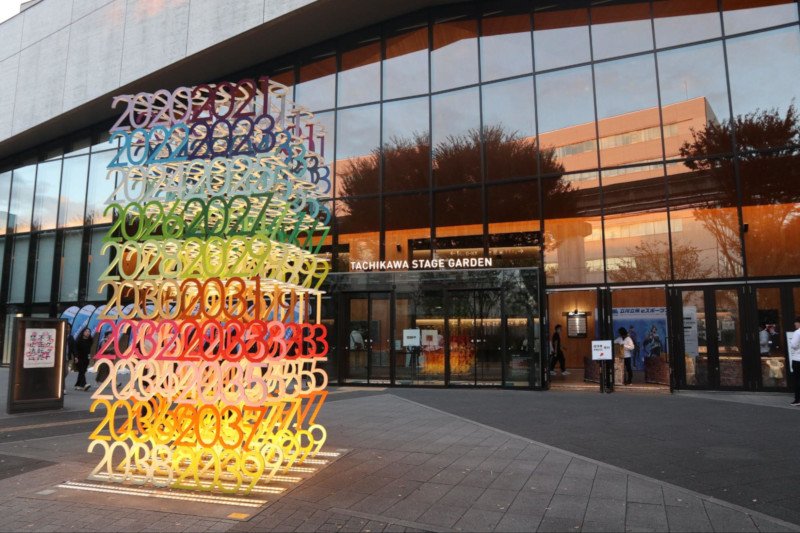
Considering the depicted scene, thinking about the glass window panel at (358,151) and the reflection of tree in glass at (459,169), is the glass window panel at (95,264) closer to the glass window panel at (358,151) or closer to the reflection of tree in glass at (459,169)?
the glass window panel at (358,151)

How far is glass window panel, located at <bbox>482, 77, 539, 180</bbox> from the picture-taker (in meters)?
15.7

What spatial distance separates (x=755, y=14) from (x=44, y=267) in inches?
1072

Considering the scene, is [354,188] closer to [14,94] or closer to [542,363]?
[542,363]

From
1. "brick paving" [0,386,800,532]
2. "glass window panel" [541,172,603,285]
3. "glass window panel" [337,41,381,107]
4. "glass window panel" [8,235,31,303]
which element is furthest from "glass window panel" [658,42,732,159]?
"glass window panel" [8,235,31,303]

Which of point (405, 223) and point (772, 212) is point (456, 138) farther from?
point (772, 212)

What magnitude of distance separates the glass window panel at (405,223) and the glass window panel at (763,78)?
8344mm

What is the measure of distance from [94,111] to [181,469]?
19668 mm

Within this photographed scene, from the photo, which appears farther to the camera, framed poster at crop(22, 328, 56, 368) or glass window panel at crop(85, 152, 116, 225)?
glass window panel at crop(85, 152, 116, 225)

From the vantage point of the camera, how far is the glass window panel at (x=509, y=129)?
51.5ft

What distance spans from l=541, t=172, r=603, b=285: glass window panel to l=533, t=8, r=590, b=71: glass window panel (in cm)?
343

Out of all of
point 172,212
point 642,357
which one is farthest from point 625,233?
point 172,212

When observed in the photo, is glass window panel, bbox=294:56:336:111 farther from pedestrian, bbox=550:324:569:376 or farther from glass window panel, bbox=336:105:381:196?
pedestrian, bbox=550:324:569:376

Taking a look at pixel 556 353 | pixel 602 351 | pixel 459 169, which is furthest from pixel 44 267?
pixel 602 351

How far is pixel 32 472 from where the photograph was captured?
19.9ft
